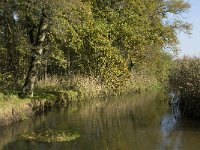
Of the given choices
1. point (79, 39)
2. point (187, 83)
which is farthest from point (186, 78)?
point (79, 39)

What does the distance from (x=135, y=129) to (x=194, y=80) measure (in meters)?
4.46

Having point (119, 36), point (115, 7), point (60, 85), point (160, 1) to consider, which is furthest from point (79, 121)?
point (160, 1)

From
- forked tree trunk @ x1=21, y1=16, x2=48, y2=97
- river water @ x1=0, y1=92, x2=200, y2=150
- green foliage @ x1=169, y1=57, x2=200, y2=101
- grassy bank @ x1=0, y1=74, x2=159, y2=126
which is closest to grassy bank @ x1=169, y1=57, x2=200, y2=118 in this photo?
green foliage @ x1=169, y1=57, x2=200, y2=101

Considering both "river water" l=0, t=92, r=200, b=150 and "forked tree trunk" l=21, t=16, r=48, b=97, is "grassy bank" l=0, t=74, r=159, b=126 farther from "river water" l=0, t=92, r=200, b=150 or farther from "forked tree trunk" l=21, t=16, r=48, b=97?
"forked tree trunk" l=21, t=16, r=48, b=97

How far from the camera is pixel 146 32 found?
154 ft

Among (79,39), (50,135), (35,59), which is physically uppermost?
(79,39)

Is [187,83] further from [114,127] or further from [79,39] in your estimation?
[79,39]

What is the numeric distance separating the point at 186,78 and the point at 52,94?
12.1 meters

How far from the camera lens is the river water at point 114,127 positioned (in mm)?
19794

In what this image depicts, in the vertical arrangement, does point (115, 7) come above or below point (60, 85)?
above

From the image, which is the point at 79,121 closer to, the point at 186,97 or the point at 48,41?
the point at 186,97

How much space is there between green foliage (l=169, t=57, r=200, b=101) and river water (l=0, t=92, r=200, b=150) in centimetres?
158

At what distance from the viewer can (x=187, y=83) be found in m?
24.3

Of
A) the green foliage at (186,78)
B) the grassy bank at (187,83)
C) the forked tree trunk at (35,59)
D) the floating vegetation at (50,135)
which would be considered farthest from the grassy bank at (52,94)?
the grassy bank at (187,83)
